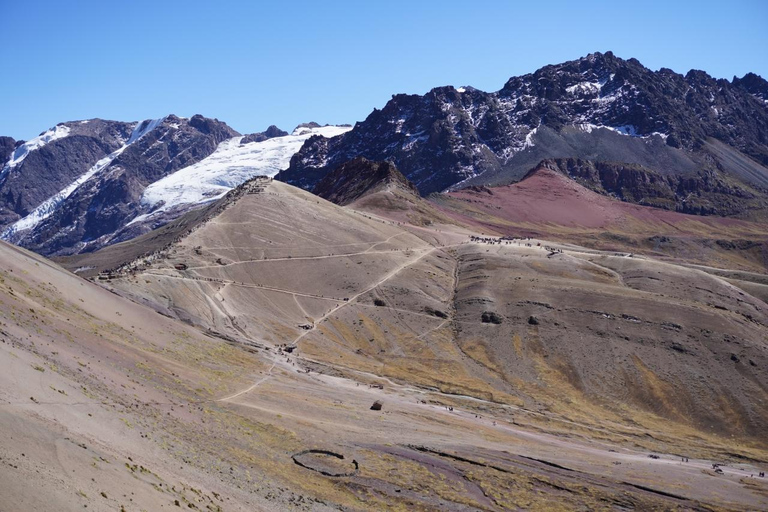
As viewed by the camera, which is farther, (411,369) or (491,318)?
(491,318)

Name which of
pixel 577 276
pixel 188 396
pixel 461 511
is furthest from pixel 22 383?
pixel 577 276

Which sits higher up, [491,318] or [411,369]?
[491,318]

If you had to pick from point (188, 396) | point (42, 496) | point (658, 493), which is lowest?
point (658, 493)

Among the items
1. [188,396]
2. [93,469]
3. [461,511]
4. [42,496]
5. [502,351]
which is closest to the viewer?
[42,496]

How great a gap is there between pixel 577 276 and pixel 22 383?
373 feet

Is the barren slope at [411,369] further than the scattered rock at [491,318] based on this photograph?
No

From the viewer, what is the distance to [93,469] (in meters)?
32.8

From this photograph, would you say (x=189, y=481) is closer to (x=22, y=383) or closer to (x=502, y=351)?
(x=22, y=383)

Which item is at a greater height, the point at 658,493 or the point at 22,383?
the point at 22,383

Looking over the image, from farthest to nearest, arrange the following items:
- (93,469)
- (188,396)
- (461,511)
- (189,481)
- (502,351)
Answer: (502,351)
(188,396)
(461,511)
(189,481)
(93,469)

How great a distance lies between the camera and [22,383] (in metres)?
40.0

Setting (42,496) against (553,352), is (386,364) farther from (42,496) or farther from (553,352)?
(42,496)

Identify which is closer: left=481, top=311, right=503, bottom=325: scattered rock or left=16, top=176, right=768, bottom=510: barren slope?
left=16, top=176, right=768, bottom=510: barren slope

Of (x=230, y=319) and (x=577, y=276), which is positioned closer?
(x=230, y=319)
